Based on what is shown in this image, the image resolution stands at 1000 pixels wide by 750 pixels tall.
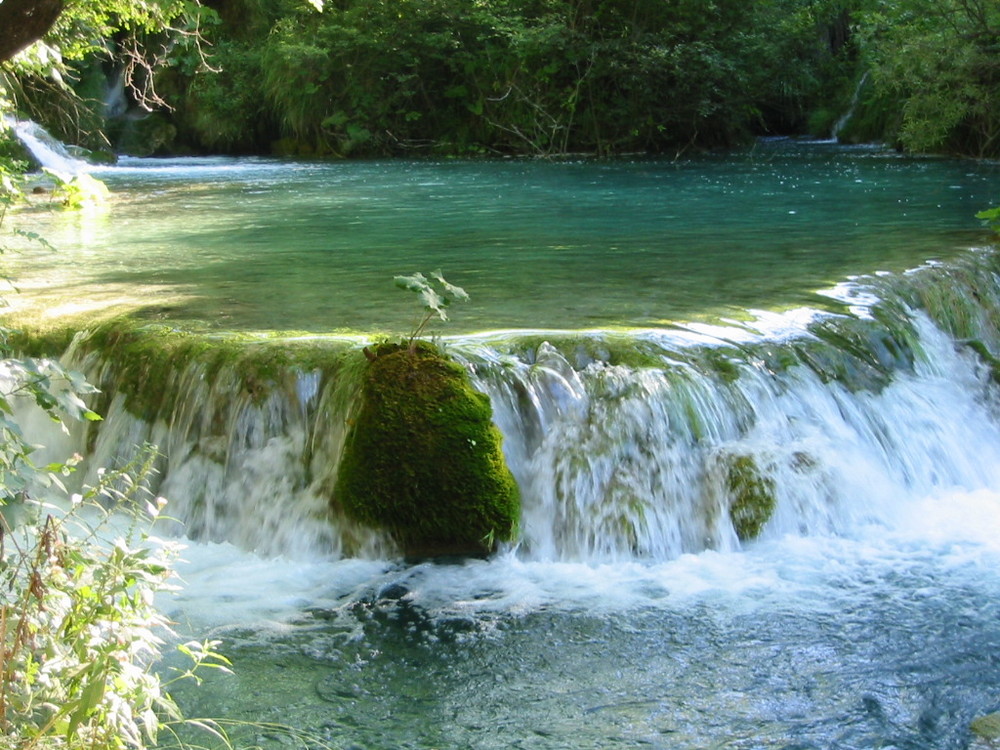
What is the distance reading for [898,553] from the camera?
596 centimetres

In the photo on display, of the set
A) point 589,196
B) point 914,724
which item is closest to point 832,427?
point 914,724

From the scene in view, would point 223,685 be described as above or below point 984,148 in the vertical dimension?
below

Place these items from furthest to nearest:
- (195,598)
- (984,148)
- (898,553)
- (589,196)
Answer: (984,148) < (589,196) < (898,553) < (195,598)

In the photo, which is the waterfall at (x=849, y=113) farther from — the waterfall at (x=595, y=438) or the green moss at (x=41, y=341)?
the green moss at (x=41, y=341)

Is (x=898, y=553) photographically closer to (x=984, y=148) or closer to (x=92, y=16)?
(x=92, y=16)

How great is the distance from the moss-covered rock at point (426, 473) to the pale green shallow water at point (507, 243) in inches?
45.7

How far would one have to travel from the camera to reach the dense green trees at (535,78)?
24.8 metres

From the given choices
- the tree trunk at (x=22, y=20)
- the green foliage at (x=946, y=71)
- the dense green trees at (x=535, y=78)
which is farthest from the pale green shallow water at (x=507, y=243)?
the dense green trees at (x=535, y=78)

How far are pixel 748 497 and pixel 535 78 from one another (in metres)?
21.1

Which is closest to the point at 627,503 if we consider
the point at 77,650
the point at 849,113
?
the point at 77,650

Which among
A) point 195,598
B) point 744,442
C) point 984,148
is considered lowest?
point 195,598

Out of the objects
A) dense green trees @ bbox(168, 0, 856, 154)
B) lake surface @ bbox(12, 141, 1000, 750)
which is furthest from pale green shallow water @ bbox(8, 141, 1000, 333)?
dense green trees @ bbox(168, 0, 856, 154)

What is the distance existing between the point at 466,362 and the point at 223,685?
233 centimetres

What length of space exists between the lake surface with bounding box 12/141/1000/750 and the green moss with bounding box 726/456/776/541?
0.04 m
